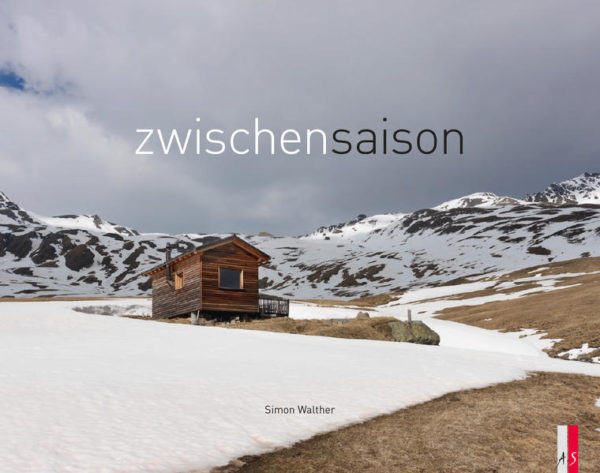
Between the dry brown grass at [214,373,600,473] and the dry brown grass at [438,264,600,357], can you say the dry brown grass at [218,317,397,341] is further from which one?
the dry brown grass at [214,373,600,473]

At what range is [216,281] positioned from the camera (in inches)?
1427

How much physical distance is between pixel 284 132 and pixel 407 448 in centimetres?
2203

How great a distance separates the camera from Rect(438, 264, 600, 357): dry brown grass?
2864cm

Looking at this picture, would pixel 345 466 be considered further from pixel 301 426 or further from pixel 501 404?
pixel 501 404

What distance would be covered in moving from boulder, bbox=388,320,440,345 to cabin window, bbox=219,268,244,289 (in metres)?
13.9

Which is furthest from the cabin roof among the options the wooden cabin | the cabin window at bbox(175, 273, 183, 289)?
the cabin window at bbox(175, 273, 183, 289)

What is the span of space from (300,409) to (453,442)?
317cm

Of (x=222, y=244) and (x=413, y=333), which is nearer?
(x=413, y=333)

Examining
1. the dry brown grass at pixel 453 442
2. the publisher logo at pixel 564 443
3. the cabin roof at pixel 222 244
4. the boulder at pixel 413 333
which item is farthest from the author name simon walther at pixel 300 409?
the cabin roof at pixel 222 244

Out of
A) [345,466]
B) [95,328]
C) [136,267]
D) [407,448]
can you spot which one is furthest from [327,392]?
[136,267]

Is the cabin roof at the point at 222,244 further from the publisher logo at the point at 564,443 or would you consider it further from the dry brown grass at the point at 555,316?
the publisher logo at the point at 564,443

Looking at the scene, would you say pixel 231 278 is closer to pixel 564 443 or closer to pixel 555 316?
pixel 555 316

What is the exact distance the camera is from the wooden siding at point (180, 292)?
36.1 meters

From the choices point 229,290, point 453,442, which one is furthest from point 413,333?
point 453,442
